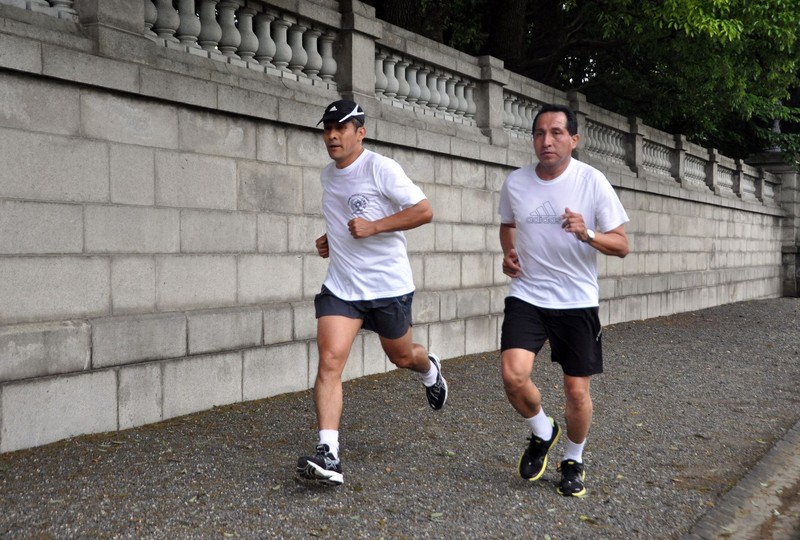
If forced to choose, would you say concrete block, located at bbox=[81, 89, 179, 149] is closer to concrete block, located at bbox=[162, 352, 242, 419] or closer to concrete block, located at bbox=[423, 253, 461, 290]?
concrete block, located at bbox=[162, 352, 242, 419]

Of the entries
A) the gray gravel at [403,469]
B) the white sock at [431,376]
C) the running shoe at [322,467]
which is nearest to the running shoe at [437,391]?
the white sock at [431,376]

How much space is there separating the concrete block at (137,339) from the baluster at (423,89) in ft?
14.3

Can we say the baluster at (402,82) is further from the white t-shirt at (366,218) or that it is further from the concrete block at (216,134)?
the white t-shirt at (366,218)

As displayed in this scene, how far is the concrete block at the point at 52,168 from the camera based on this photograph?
5.49 metres

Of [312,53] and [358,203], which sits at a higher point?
[312,53]

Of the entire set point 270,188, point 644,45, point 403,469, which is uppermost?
point 644,45

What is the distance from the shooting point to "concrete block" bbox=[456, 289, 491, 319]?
10.1 m

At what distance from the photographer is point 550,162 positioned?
4.68m

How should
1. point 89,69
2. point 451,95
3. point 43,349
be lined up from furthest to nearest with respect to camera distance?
1. point 451,95
2. point 89,69
3. point 43,349

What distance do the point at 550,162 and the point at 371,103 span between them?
438cm

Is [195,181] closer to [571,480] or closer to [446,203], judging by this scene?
[571,480]

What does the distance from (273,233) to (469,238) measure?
11.4ft

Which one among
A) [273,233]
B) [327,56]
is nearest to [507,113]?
[327,56]

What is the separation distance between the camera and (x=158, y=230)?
6508mm
